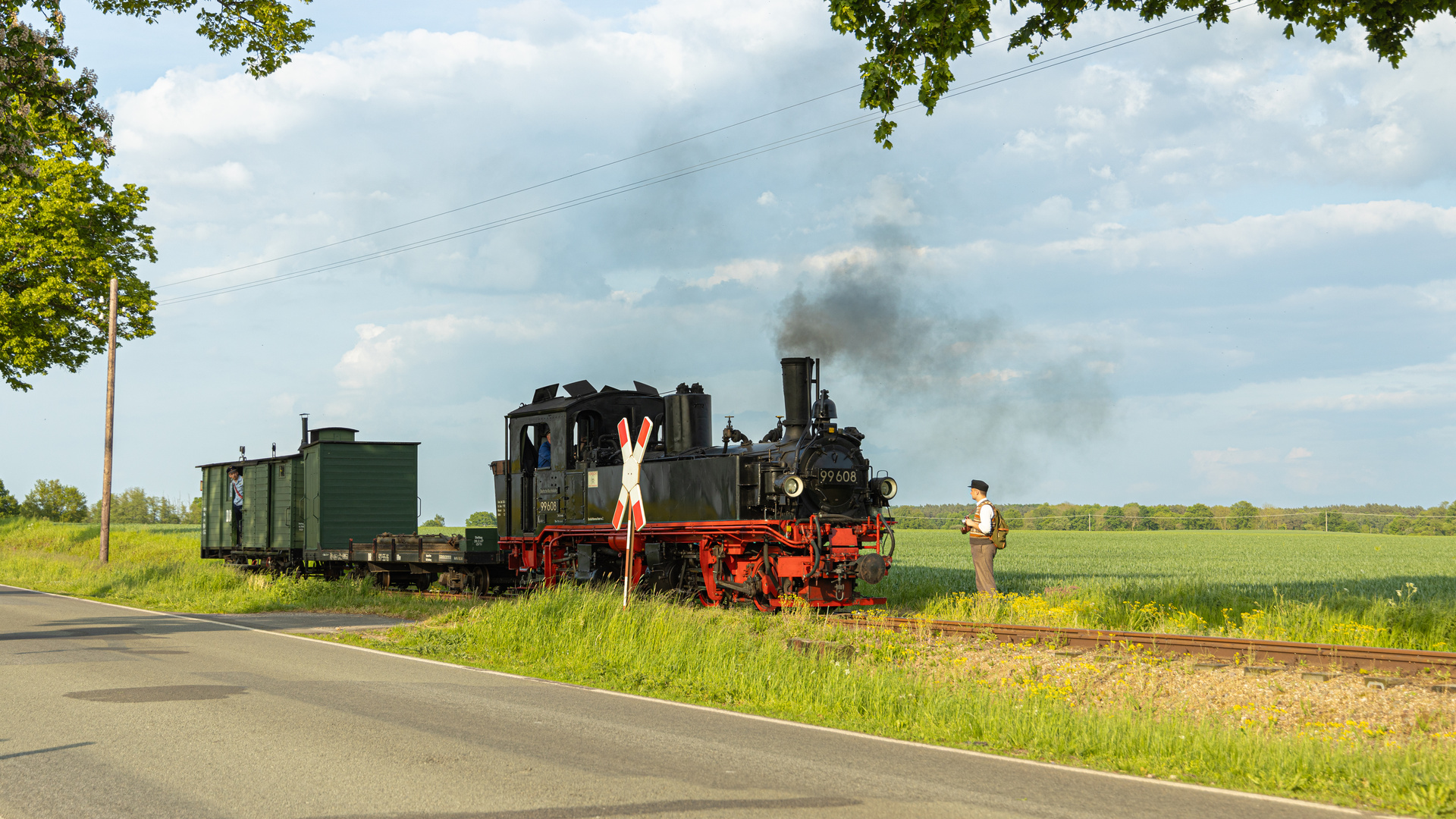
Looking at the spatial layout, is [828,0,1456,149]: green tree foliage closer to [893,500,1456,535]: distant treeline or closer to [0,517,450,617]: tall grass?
[0,517,450,617]: tall grass

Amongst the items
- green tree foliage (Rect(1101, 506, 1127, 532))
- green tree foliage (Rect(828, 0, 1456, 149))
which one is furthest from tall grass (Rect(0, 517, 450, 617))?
green tree foliage (Rect(1101, 506, 1127, 532))

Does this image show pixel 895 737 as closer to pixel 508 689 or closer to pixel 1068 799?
pixel 1068 799

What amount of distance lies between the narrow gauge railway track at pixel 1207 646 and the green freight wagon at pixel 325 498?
15.7 meters

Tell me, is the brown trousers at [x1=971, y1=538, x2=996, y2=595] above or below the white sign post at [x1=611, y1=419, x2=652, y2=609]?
below

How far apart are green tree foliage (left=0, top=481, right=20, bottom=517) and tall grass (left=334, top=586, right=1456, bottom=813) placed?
5813cm

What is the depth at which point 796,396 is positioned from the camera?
53.7 ft

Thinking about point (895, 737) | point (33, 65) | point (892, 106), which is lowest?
point (895, 737)

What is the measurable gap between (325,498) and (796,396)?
1392 centimetres

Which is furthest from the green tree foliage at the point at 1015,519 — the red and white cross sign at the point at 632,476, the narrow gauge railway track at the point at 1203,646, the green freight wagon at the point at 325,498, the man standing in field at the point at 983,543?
the red and white cross sign at the point at 632,476

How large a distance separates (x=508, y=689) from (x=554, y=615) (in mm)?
3221

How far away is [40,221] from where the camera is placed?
31.0m

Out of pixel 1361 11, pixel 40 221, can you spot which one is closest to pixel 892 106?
pixel 1361 11

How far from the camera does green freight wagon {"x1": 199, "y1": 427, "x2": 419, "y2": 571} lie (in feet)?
82.4

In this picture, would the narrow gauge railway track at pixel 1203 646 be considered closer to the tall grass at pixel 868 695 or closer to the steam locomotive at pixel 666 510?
the tall grass at pixel 868 695
